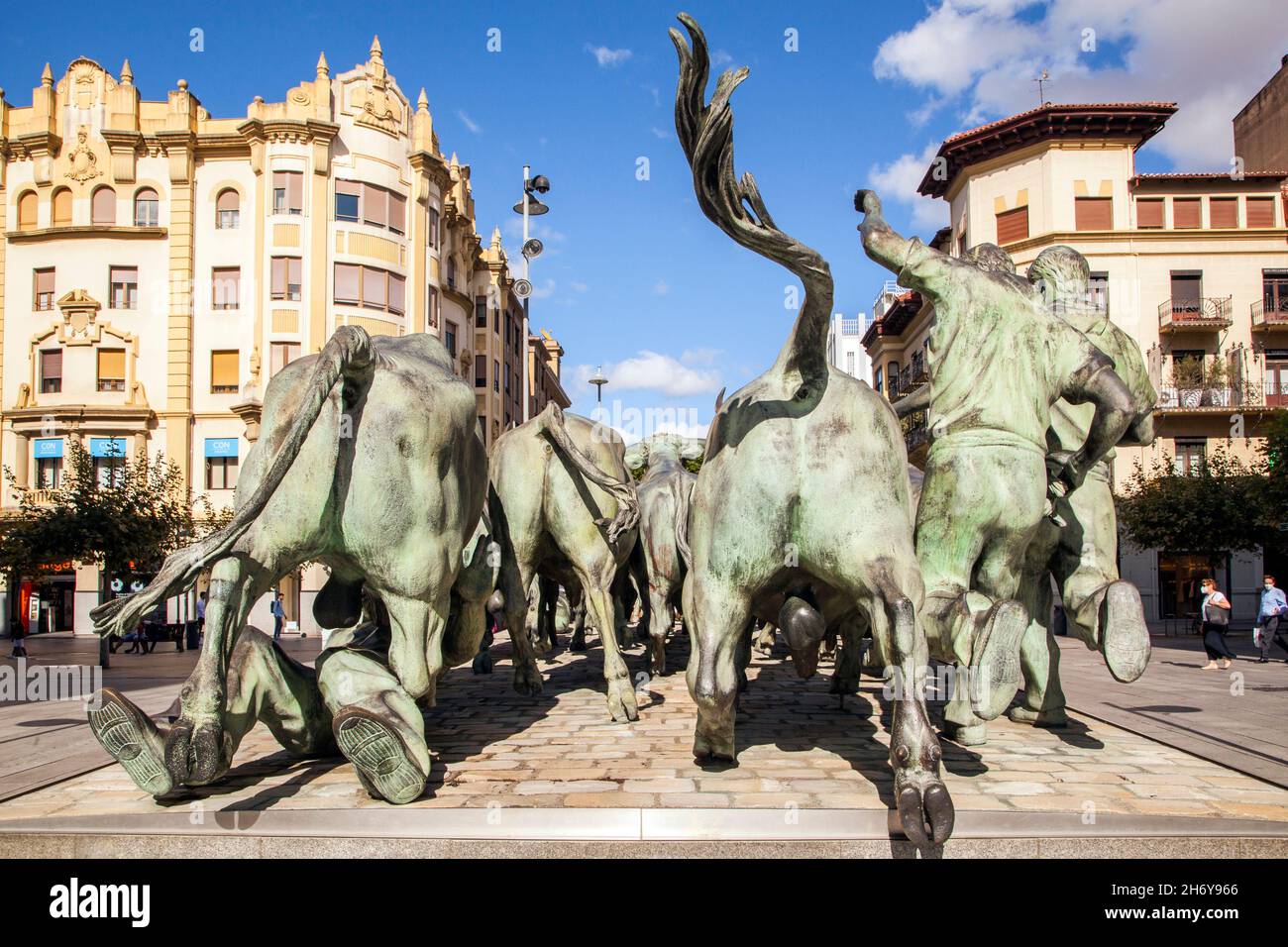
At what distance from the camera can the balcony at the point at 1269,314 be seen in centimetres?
3372

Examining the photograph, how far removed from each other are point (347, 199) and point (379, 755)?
116 feet

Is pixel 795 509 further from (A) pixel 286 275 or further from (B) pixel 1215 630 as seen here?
(A) pixel 286 275

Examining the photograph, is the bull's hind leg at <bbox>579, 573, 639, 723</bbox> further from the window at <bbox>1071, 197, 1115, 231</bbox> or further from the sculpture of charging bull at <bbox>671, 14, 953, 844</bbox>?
the window at <bbox>1071, 197, 1115, 231</bbox>

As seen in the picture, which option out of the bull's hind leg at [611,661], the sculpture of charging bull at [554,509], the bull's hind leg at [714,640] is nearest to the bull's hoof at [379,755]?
the bull's hind leg at [714,640]

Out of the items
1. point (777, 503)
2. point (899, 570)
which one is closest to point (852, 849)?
point (899, 570)

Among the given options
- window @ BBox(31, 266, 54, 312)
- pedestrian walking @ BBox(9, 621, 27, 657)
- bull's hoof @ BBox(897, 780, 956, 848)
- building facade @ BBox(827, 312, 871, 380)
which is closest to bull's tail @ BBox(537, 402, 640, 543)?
bull's hoof @ BBox(897, 780, 956, 848)

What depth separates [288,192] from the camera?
3553 cm

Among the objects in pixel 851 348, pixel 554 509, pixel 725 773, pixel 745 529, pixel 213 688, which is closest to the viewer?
pixel 213 688

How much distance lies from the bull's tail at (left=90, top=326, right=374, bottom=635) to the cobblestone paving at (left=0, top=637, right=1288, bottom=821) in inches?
36.9

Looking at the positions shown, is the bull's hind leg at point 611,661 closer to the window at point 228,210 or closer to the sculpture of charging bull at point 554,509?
the sculpture of charging bull at point 554,509

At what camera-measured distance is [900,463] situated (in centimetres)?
453

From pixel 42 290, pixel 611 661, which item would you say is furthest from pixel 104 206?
pixel 611 661

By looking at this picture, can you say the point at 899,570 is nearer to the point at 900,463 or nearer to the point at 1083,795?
the point at 900,463

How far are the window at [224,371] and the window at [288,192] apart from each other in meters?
5.61
